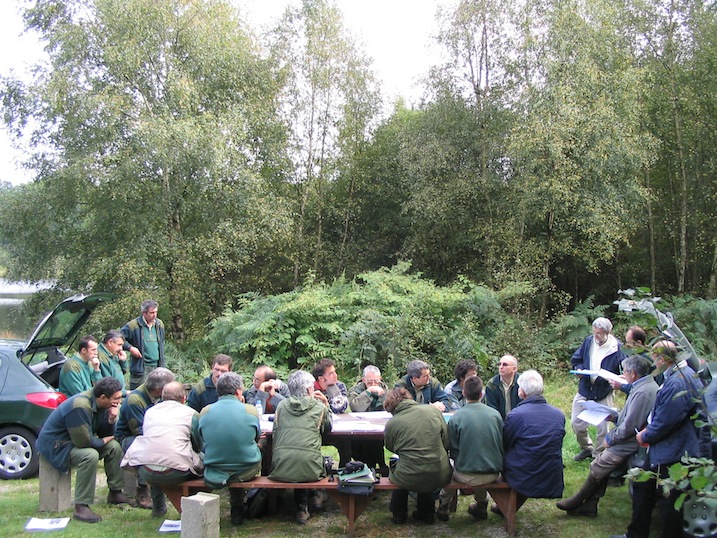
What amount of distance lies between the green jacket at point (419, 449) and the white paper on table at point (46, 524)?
2.85 meters

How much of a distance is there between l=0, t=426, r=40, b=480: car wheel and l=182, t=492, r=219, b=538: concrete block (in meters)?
3.27

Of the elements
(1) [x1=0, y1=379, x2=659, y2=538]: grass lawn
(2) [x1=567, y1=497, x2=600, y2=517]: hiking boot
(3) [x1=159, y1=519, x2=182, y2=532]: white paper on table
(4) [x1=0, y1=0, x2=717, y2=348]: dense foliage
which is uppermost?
(4) [x1=0, y1=0, x2=717, y2=348]: dense foliage

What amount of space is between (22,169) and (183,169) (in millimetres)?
3843

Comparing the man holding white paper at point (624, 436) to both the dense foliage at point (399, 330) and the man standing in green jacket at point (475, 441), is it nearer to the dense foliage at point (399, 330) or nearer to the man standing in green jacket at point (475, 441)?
the man standing in green jacket at point (475, 441)

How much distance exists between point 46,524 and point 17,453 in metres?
1.80

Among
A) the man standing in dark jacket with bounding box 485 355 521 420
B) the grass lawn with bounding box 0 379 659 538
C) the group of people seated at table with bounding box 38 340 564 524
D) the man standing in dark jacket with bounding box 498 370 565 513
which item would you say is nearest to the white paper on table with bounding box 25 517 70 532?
the grass lawn with bounding box 0 379 659 538

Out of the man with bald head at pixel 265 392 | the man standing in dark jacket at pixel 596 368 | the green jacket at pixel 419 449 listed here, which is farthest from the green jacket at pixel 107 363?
the man standing in dark jacket at pixel 596 368

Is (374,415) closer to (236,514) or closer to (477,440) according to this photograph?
(477,440)

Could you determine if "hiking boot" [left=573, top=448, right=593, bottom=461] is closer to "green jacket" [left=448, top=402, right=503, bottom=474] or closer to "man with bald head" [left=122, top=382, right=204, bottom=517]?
"green jacket" [left=448, top=402, right=503, bottom=474]

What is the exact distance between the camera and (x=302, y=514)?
5.54 metres

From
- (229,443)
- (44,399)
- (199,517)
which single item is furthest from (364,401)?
(44,399)

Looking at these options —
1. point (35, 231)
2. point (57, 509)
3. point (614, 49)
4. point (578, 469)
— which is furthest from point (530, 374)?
point (35, 231)

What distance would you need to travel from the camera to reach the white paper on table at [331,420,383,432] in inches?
219

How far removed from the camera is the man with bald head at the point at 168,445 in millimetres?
5176
